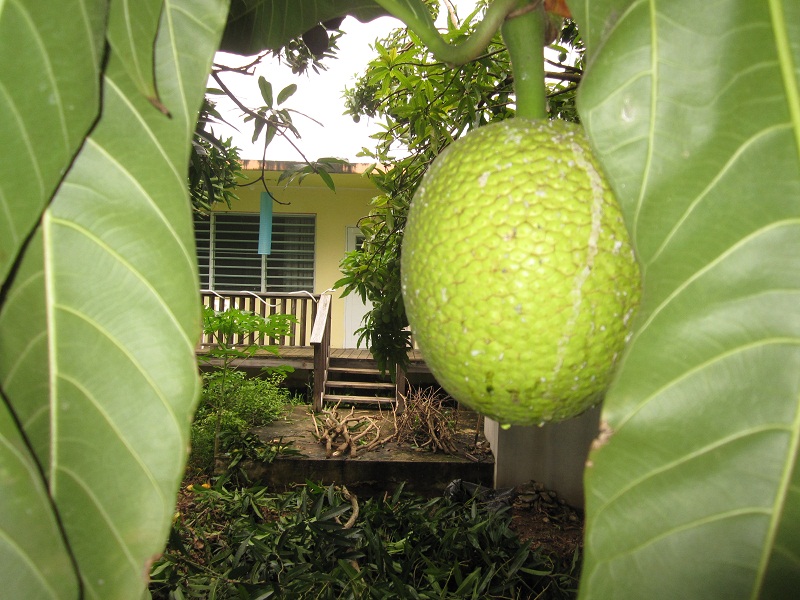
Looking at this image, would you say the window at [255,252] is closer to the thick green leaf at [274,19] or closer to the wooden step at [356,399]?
the wooden step at [356,399]

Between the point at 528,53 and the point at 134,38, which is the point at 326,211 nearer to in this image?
the point at 528,53

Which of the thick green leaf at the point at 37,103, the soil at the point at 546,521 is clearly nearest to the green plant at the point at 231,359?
the soil at the point at 546,521

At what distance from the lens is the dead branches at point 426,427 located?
4.23 metres

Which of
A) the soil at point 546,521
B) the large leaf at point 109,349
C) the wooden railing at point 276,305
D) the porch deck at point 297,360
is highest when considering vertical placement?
the large leaf at point 109,349

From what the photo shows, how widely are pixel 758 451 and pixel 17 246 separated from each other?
0.42 meters

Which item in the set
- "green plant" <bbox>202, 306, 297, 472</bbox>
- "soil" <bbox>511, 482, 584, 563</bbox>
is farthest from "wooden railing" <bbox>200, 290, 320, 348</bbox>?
"soil" <bbox>511, 482, 584, 563</bbox>

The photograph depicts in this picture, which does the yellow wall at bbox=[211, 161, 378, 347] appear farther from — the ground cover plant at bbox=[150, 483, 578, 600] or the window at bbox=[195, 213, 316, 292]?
the ground cover plant at bbox=[150, 483, 578, 600]

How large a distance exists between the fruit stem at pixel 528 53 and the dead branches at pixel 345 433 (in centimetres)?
375

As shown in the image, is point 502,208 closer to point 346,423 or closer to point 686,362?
point 686,362

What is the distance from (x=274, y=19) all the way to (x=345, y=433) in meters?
3.70

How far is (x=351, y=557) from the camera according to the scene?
208 centimetres

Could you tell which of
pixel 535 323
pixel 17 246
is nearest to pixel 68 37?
pixel 17 246

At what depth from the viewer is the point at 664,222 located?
34 cm

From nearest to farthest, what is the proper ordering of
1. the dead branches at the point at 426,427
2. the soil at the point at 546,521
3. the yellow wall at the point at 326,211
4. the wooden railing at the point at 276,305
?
the soil at the point at 546,521
the dead branches at the point at 426,427
the wooden railing at the point at 276,305
the yellow wall at the point at 326,211
